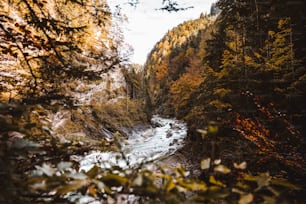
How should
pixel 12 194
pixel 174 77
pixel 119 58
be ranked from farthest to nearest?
Answer: 1. pixel 174 77
2. pixel 119 58
3. pixel 12 194

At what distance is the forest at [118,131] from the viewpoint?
0.93m

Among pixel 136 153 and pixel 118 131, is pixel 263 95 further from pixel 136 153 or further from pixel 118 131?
pixel 136 153

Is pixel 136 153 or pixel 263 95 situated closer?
pixel 263 95

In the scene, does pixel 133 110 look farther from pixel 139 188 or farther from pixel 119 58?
pixel 139 188

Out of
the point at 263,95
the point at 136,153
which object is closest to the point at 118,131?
the point at 263,95

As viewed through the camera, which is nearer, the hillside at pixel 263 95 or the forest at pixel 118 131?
the forest at pixel 118 131

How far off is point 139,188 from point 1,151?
52 cm

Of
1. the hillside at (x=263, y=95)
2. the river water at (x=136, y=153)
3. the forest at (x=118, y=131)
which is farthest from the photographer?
the hillside at (x=263, y=95)

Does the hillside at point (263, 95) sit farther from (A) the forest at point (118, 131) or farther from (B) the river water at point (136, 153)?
(B) the river water at point (136, 153)

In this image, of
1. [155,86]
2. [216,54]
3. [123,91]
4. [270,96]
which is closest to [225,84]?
[270,96]

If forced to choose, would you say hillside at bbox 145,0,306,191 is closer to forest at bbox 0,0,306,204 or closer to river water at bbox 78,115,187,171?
forest at bbox 0,0,306,204

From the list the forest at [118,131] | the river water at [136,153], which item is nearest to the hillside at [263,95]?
the forest at [118,131]

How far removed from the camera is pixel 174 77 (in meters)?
53.6

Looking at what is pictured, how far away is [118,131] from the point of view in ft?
18.0
